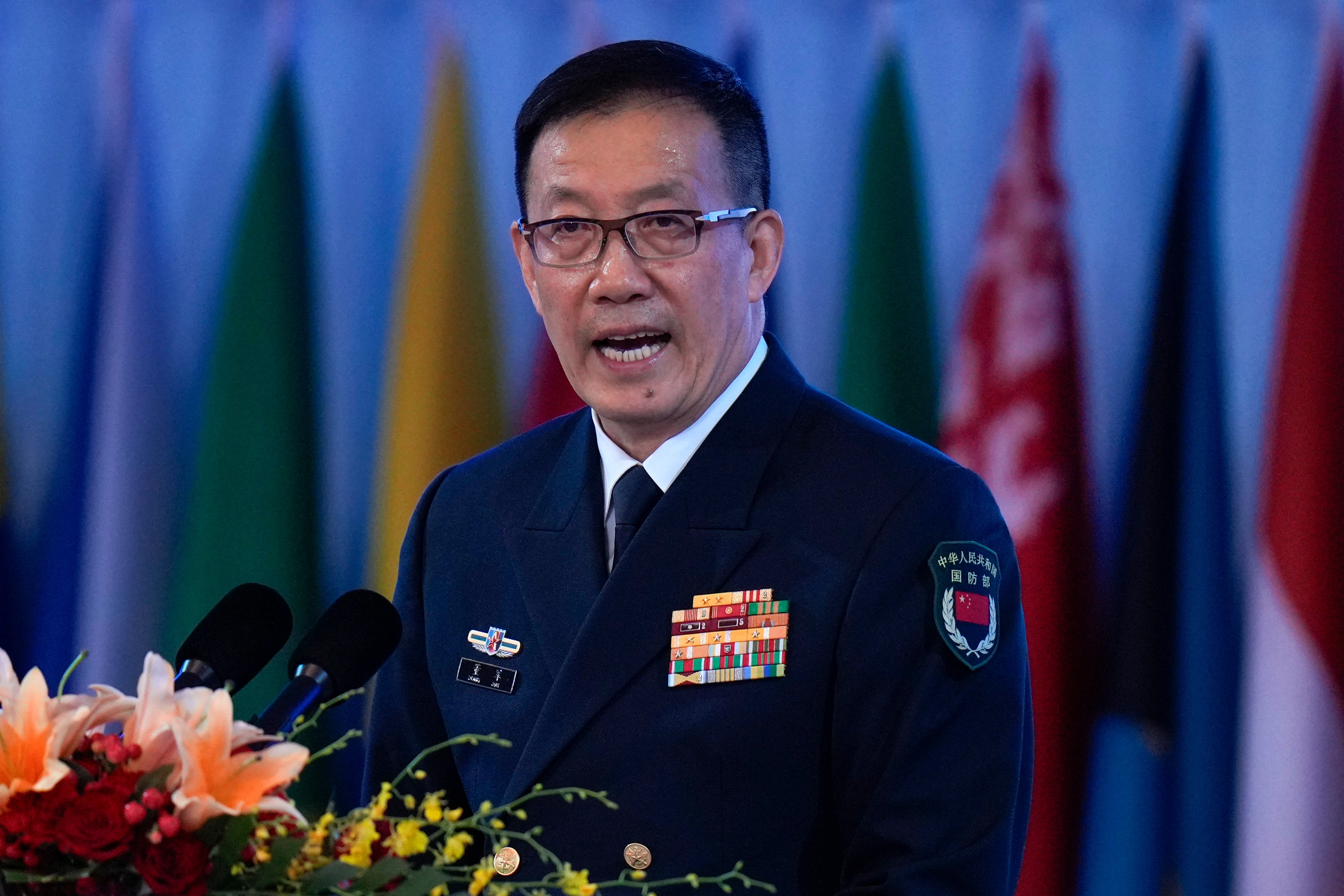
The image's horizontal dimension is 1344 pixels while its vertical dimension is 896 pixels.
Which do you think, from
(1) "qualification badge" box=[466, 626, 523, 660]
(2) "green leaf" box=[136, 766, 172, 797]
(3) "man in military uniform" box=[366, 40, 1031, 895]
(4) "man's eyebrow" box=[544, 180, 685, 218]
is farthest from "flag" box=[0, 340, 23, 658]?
(2) "green leaf" box=[136, 766, 172, 797]

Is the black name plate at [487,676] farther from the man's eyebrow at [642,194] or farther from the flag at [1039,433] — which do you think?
the flag at [1039,433]

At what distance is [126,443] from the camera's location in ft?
8.93

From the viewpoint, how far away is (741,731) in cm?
144

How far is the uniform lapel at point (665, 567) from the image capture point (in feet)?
4.84

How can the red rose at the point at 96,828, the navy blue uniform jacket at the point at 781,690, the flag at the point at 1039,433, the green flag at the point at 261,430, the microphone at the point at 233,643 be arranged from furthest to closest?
the green flag at the point at 261,430 → the flag at the point at 1039,433 → the navy blue uniform jacket at the point at 781,690 → the microphone at the point at 233,643 → the red rose at the point at 96,828

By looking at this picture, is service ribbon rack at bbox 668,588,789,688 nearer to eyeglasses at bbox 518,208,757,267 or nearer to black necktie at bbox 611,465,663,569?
black necktie at bbox 611,465,663,569

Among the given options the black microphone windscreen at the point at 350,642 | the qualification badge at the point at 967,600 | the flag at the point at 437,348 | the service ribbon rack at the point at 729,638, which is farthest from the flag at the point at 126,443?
the qualification badge at the point at 967,600

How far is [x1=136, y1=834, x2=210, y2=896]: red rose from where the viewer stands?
88 cm

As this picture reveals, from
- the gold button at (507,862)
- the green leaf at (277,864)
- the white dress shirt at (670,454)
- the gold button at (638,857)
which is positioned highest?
the white dress shirt at (670,454)

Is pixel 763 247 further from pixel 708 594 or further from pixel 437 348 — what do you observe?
pixel 437 348

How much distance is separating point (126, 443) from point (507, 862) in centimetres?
158

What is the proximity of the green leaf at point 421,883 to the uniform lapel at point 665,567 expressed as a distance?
0.50 metres

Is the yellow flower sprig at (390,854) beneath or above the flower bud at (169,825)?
beneath

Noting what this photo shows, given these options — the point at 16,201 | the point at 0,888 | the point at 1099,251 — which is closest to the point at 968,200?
the point at 1099,251
